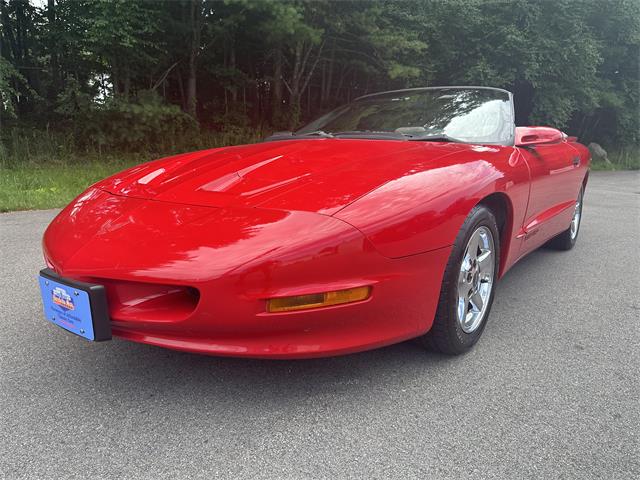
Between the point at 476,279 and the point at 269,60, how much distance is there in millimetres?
11654

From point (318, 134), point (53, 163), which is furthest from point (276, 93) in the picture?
point (318, 134)

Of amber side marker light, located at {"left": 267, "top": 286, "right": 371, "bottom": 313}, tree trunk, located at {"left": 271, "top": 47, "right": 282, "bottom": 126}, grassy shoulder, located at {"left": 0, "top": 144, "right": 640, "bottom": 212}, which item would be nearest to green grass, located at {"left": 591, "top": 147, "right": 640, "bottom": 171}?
tree trunk, located at {"left": 271, "top": 47, "right": 282, "bottom": 126}

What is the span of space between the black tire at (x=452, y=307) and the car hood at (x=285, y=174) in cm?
30

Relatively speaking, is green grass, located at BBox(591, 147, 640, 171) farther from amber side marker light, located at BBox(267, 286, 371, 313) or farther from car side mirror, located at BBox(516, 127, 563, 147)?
amber side marker light, located at BBox(267, 286, 371, 313)

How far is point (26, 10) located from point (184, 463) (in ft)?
36.3

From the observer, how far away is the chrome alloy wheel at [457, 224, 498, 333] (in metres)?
2.03

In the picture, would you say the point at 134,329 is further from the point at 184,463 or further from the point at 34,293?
the point at 34,293

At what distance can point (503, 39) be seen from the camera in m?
13.1

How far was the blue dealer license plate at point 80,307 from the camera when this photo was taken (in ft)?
4.92

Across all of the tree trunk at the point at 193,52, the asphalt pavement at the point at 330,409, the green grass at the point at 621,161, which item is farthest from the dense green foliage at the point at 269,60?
the asphalt pavement at the point at 330,409

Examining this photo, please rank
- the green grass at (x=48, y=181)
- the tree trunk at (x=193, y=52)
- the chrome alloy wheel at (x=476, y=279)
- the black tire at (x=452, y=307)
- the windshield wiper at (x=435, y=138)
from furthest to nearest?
the tree trunk at (x=193, y=52) → the green grass at (x=48, y=181) → the windshield wiper at (x=435, y=138) → the chrome alloy wheel at (x=476, y=279) → the black tire at (x=452, y=307)

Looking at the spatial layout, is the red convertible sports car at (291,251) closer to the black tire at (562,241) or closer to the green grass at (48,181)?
the black tire at (562,241)

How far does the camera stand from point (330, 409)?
1621 millimetres

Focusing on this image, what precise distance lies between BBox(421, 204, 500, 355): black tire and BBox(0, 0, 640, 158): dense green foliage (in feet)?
23.9
